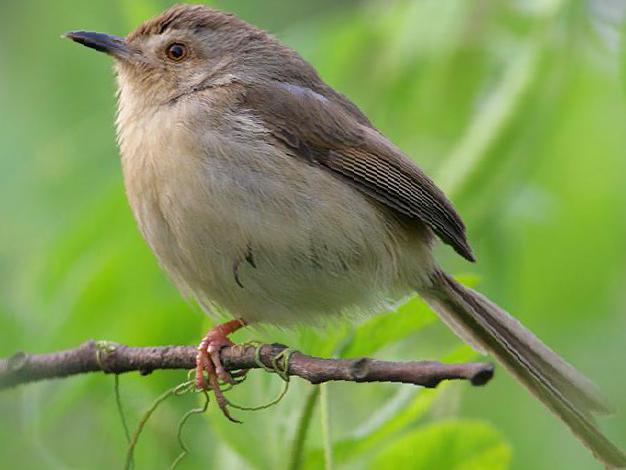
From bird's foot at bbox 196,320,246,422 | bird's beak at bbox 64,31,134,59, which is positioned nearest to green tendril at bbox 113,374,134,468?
bird's foot at bbox 196,320,246,422

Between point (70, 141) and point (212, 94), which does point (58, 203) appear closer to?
point (70, 141)

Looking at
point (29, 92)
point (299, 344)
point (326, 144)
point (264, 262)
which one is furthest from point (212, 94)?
point (29, 92)

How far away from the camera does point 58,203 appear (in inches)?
195

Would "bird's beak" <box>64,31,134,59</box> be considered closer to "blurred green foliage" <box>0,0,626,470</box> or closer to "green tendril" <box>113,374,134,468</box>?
"blurred green foliage" <box>0,0,626,470</box>

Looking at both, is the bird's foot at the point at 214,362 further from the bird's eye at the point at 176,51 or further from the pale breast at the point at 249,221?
the bird's eye at the point at 176,51

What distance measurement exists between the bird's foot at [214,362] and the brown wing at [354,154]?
0.70 metres

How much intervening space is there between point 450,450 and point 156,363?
86cm

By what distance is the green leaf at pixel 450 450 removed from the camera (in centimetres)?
320

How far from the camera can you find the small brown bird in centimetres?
410

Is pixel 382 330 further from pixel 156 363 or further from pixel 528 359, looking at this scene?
pixel 528 359

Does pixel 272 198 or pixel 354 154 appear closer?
pixel 272 198

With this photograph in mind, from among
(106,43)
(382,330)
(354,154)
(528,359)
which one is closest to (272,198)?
(354,154)

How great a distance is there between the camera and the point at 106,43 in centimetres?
480

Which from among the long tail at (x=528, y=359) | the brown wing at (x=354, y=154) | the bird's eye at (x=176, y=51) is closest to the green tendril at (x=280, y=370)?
the long tail at (x=528, y=359)
